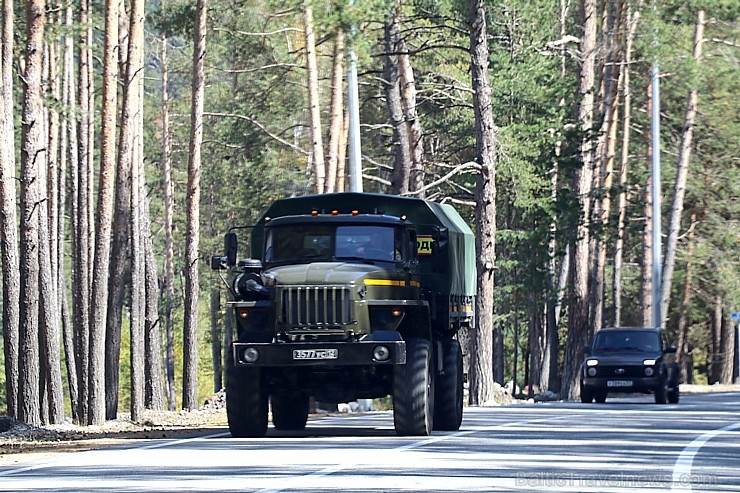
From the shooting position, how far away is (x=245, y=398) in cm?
2156

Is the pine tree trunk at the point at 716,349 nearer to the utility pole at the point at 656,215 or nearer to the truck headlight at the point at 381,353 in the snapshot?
the utility pole at the point at 656,215

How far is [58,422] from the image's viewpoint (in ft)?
116

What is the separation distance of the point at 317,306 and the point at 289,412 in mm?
3315

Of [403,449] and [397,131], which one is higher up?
[397,131]

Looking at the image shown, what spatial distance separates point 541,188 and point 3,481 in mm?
31701

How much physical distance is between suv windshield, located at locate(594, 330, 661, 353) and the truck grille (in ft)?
60.0

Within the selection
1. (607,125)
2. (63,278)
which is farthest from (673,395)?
(63,278)

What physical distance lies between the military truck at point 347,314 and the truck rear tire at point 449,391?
14 mm

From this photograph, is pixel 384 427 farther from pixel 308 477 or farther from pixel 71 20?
pixel 71 20

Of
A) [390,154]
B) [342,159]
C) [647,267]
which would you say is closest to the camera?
[390,154]

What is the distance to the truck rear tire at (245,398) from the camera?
845 inches

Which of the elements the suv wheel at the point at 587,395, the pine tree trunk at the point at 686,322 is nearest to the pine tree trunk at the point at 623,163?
the pine tree trunk at the point at 686,322

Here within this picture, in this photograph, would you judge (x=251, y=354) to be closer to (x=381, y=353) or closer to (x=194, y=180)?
(x=381, y=353)

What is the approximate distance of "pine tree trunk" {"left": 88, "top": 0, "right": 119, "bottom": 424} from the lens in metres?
36.3
